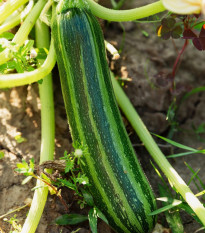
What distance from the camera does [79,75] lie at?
212cm

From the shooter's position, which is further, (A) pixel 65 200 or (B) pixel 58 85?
(B) pixel 58 85

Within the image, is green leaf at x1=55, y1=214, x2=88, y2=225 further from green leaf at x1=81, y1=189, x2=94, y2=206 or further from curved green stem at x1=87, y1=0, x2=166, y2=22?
curved green stem at x1=87, y1=0, x2=166, y2=22

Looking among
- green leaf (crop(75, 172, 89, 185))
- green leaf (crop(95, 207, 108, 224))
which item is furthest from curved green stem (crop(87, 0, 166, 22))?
green leaf (crop(95, 207, 108, 224))

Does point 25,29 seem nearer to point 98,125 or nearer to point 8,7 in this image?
point 8,7

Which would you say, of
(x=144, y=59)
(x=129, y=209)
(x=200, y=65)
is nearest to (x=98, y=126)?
(x=129, y=209)

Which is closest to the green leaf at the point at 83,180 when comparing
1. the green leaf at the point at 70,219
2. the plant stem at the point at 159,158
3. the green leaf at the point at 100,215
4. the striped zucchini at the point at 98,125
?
the striped zucchini at the point at 98,125

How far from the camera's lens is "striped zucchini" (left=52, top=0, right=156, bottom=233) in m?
2.06

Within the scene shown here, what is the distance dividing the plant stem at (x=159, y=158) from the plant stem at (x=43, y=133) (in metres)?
0.48

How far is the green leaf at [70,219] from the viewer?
218 centimetres

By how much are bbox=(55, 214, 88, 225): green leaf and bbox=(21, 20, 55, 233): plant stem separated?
0.15m

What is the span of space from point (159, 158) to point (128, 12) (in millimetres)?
892

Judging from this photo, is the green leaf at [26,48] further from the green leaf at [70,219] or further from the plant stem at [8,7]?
the green leaf at [70,219]

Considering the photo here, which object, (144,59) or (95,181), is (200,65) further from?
(95,181)

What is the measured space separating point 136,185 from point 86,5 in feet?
3.54
